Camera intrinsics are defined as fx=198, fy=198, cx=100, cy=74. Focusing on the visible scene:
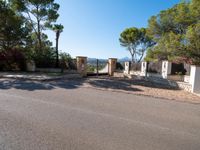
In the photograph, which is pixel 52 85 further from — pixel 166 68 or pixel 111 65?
pixel 111 65

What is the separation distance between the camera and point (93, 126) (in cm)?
465

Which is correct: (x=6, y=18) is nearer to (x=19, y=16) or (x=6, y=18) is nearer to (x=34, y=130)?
(x=19, y=16)

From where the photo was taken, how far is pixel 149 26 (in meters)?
20.5

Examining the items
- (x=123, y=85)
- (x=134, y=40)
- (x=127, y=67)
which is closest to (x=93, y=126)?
(x=123, y=85)

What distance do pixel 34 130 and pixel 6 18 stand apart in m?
17.4

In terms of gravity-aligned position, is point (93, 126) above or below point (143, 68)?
below

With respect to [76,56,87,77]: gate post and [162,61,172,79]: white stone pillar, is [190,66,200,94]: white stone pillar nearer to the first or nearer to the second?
[162,61,172,79]: white stone pillar

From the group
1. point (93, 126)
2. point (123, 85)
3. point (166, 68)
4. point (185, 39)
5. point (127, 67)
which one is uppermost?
point (185, 39)

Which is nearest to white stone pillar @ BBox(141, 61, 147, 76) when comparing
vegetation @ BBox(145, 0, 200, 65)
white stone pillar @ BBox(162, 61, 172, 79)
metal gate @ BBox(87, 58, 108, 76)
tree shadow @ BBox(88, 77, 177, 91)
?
tree shadow @ BBox(88, 77, 177, 91)

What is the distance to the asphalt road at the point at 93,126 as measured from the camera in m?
3.70

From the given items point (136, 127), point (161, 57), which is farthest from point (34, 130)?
point (161, 57)

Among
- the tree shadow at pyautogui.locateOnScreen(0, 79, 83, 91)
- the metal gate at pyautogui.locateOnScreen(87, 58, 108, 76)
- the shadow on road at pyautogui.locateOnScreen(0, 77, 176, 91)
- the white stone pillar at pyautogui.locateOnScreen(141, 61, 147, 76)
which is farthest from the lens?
the metal gate at pyautogui.locateOnScreen(87, 58, 108, 76)

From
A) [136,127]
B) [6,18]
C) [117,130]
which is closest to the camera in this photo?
[117,130]

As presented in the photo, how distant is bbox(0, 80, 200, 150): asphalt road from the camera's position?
3.70 m
